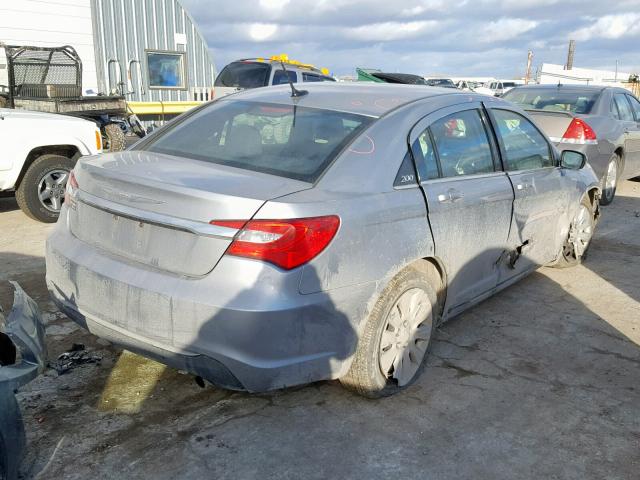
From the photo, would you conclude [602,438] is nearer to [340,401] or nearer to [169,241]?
[340,401]

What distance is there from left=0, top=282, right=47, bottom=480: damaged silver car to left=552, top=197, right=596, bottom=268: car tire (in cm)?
430

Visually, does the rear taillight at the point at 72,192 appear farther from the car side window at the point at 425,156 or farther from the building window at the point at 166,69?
the building window at the point at 166,69

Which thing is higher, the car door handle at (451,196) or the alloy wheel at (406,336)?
the car door handle at (451,196)

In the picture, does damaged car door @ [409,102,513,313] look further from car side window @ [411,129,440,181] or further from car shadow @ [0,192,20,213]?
car shadow @ [0,192,20,213]

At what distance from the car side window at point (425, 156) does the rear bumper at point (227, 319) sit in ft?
2.66

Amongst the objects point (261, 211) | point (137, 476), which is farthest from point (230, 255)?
point (137, 476)

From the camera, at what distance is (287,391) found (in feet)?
10.9

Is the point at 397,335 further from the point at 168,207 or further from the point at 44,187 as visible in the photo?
the point at 44,187

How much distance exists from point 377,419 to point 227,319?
104 cm

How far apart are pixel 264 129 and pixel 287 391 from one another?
4.78 ft

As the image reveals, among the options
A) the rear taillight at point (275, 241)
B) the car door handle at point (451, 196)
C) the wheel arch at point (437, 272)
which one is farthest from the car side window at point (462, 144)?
the rear taillight at point (275, 241)

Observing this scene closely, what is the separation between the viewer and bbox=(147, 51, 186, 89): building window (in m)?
15.2

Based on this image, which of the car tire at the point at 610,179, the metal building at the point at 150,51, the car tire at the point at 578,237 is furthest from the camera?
the metal building at the point at 150,51

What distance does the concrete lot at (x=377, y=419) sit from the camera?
106 inches
